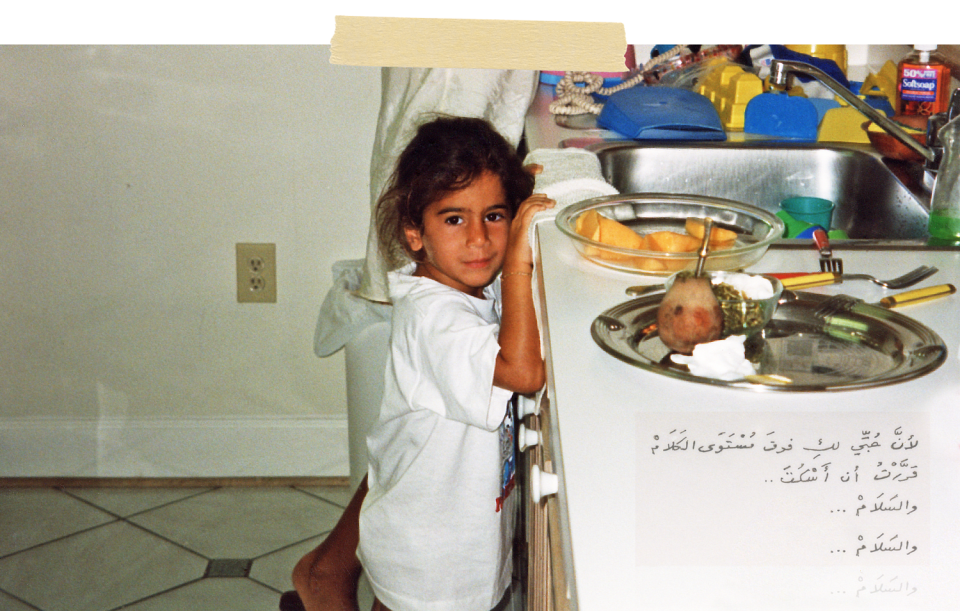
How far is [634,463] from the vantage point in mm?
434

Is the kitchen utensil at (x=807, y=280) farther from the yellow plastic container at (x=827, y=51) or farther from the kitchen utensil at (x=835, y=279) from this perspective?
the yellow plastic container at (x=827, y=51)

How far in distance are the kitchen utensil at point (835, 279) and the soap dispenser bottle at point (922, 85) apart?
0.85m

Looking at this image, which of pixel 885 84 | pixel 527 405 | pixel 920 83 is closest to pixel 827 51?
pixel 885 84

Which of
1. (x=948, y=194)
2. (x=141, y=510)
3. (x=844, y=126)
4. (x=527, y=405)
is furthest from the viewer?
(x=141, y=510)

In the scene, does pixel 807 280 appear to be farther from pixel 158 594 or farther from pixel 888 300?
pixel 158 594

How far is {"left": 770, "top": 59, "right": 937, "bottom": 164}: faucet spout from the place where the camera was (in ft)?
3.54

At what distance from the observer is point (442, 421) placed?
1.11 meters

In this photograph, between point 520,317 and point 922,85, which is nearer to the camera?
point 520,317

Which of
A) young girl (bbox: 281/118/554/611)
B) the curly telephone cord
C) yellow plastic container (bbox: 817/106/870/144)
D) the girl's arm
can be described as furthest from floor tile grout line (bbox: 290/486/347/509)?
yellow plastic container (bbox: 817/106/870/144)

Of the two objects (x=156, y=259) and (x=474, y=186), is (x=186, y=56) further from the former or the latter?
(x=474, y=186)

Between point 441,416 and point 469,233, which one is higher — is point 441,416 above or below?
below

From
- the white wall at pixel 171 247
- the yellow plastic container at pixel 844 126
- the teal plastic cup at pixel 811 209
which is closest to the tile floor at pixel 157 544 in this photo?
the white wall at pixel 171 247

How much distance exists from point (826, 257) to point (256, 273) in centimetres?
137

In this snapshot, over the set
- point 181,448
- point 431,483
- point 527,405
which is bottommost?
point 181,448
